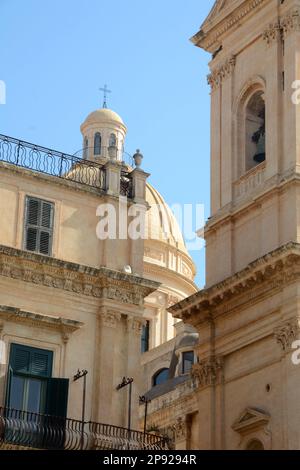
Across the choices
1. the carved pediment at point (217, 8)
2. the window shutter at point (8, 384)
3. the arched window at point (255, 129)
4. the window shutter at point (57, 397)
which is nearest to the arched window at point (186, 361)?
the arched window at point (255, 129)

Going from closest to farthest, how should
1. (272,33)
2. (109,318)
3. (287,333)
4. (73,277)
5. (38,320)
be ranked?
(38,320) < (73,277) < (109,318) < (287,333) < (272,33)

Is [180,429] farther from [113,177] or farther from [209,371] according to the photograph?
[113,177]

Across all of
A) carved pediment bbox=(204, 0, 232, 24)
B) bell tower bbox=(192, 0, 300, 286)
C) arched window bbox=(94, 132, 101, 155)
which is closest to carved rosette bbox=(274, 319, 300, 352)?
bell tower bbox=(192, 0, 300, 286)

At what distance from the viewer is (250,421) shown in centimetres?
3328

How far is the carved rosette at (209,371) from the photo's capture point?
35250 millimetres

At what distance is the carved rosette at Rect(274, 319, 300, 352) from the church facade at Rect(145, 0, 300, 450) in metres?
0.02

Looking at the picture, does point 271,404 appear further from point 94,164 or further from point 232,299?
point 94,164

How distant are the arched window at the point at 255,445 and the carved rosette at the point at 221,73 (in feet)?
33.3

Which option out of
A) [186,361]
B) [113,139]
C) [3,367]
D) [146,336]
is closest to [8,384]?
[3,367]

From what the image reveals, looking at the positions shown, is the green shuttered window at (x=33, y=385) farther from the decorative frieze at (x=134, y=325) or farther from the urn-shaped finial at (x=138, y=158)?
the urn-shaped finial at (x=138, y=158)

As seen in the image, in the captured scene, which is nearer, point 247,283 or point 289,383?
point 289,383

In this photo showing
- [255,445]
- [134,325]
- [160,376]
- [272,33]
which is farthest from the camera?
[160,376]

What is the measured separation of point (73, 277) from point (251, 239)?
5.75 m

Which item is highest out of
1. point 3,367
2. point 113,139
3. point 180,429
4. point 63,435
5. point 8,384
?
point 113,139
